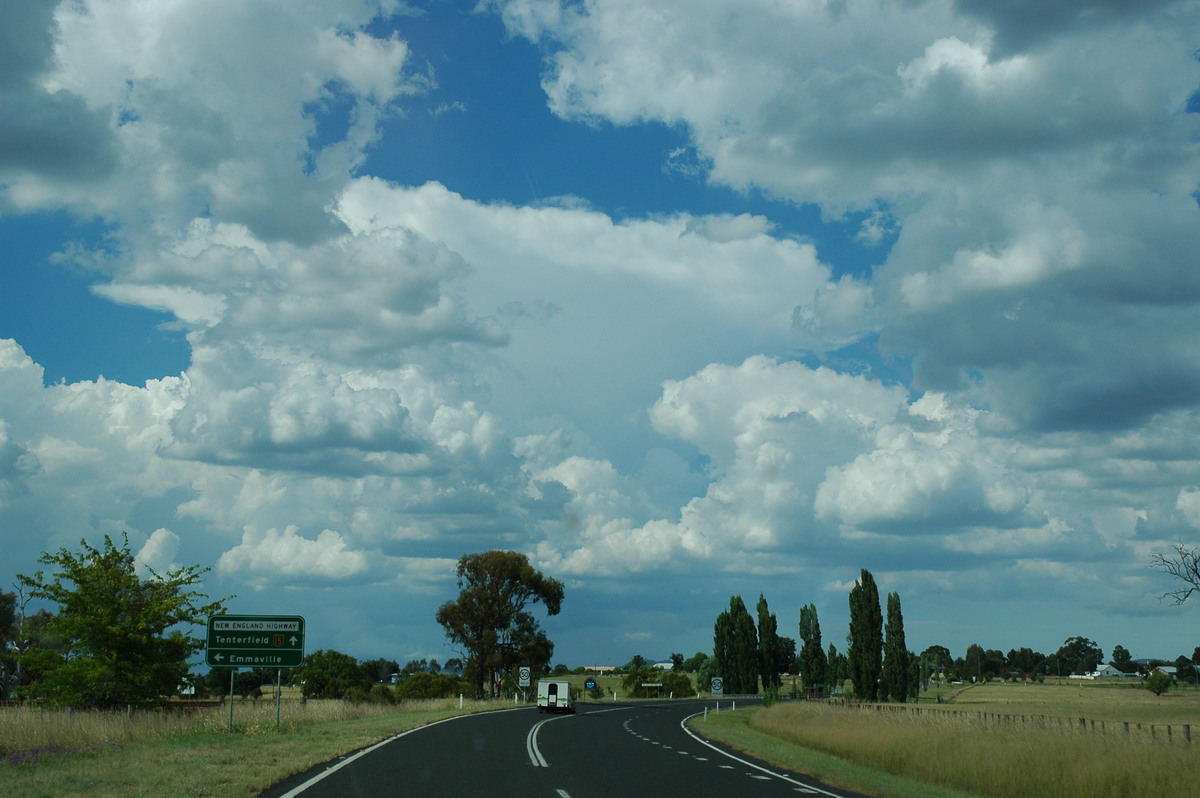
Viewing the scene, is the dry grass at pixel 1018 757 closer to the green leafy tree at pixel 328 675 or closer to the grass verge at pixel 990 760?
the grass verge at pixel 990 760

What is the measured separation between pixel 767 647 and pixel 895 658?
96.3ft

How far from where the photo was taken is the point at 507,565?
93.8 m

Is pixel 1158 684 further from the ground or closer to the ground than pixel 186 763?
closer to the ground

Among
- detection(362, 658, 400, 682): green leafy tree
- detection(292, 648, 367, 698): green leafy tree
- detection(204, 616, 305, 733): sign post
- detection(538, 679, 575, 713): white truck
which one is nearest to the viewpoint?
detection(204, 616, 305, 733): sign post

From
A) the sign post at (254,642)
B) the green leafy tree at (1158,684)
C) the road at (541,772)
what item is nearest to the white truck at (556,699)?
the road at (541,772)

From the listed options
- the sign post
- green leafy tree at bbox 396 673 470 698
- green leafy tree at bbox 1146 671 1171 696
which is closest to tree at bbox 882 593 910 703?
green leafy tree at bbox 396 673 470 698

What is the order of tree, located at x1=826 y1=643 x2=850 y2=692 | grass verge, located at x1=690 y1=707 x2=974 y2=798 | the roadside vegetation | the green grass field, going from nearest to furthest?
the green grass field < the roadside vegetation < grass verge, located at x1=690 y1=707 x2=974 y2=798 < tree, located at x1=826 y1=643 x2=850 y2=692

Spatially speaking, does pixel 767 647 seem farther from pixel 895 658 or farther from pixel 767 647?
pixel 895 658

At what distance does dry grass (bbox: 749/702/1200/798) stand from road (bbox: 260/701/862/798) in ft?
11.3

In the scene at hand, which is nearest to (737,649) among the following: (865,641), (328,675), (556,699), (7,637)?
(865,641)

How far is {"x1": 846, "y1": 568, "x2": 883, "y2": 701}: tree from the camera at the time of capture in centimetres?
8231

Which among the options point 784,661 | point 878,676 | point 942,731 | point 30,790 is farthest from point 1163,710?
point 784,661

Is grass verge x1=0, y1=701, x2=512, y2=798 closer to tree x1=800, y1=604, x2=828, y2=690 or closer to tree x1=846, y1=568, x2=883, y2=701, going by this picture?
tree x1=846, y1=568, x2=883, y2=701

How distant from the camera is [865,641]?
83.3m
